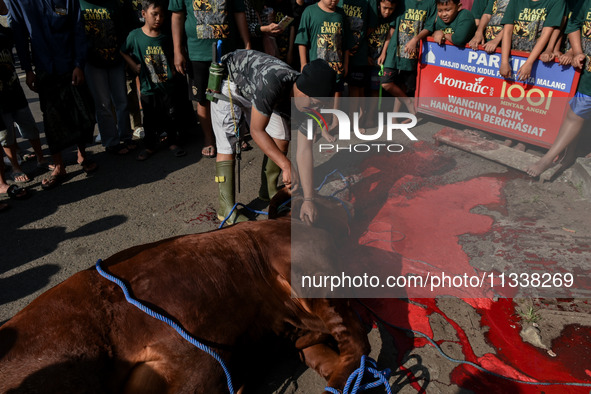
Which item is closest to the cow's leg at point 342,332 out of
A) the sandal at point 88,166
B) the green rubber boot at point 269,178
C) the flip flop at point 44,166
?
the green rubber boot at point 269,178

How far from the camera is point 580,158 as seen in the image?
477 centimetres

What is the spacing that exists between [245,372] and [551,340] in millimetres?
1961

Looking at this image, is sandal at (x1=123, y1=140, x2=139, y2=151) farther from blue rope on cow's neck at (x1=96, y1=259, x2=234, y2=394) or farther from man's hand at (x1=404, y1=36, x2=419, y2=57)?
blue rope on cow's neck at (x1=96, y1=259, x2=234, y2=394)

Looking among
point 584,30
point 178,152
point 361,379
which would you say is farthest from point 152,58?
point 584,30

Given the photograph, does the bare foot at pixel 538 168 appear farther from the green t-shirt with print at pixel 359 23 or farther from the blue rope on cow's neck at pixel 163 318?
the blue rope on cow's neck at pixel 163 318

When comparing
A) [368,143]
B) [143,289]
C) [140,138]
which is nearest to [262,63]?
[143,289]

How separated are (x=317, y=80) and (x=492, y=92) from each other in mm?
3477

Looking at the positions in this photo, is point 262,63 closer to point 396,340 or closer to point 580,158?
point 396,340

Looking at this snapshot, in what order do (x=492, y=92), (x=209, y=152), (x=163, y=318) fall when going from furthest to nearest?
(x=209, y=152) → (x=492, y=92) → (x=163, y=318)

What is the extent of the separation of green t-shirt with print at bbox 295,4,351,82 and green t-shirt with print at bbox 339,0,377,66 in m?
0.13

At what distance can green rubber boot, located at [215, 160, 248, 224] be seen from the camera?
414cm

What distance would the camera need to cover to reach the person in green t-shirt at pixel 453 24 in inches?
219

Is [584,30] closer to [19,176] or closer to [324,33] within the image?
[324,33]

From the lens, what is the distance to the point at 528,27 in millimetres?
4965
